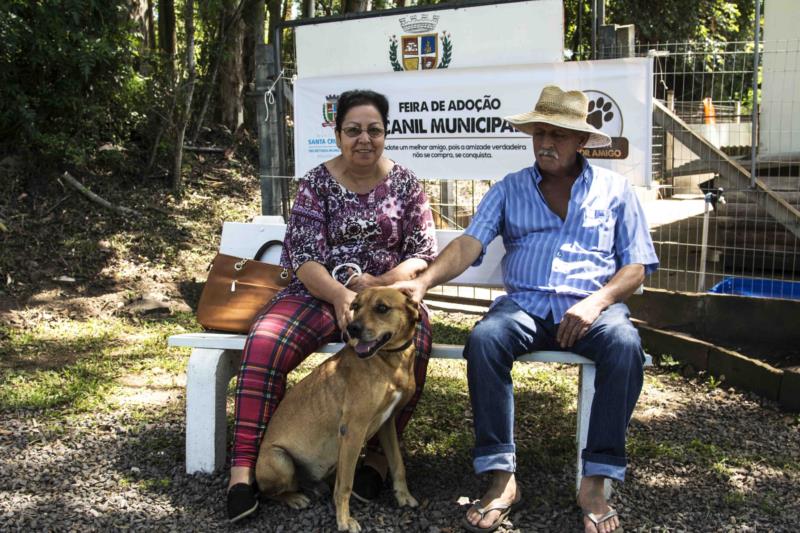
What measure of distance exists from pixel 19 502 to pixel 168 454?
0.75 m

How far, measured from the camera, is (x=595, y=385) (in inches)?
128

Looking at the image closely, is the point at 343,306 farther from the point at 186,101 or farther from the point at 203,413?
the point at 186,101

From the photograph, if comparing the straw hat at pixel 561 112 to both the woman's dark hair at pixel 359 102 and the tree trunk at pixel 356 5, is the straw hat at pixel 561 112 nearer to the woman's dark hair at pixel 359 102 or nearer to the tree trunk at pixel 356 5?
the woman's dark hair at pixel 359 102

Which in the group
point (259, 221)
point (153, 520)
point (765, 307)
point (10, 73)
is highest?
point (10, 73)

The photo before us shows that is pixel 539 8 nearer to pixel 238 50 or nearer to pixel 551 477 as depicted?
pixel 551 477

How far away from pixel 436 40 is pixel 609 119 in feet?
4.94

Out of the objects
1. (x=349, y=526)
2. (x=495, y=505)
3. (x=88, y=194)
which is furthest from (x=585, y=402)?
(x=88, y=194)

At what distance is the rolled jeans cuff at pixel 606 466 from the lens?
3.11 m

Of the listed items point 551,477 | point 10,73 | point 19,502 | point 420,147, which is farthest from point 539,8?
point 10,73

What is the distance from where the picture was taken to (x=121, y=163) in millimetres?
9867

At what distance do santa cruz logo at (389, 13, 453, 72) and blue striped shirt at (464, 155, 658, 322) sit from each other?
245 centimetres

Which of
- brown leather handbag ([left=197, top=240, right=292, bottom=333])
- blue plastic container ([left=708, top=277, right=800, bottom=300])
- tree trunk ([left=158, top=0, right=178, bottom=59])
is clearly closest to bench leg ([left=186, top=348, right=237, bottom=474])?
brown leather handbag ([left=197, top=240, right=292, bottom=333])

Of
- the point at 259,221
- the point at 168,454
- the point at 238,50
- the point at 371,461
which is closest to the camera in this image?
the point at 371,461

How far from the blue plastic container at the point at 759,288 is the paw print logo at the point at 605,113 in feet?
5.68
